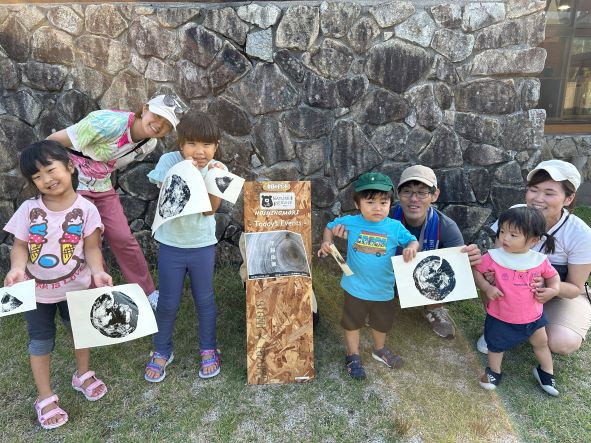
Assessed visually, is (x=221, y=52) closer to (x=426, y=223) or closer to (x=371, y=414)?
(x=426, y=223)

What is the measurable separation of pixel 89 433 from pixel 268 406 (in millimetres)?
885

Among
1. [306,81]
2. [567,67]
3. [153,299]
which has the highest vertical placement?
[567,67]

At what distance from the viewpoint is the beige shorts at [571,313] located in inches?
98.7

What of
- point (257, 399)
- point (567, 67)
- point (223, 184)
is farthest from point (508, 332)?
point (567, 67)

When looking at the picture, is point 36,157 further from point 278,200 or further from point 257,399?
point 257,399

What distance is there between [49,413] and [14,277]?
2.45ft

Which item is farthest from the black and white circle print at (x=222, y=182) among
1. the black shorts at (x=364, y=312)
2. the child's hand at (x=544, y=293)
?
the child's hand at (x=544, y=293)

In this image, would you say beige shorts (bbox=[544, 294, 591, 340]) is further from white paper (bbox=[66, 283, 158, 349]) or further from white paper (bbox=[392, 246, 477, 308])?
white paper (bbox=[66, 283, 158, 349])

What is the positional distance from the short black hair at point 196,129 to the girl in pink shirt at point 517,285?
1.59 metres

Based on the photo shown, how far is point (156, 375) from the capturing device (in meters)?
2.41

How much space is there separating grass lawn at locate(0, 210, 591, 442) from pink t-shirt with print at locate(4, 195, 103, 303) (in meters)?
0.69

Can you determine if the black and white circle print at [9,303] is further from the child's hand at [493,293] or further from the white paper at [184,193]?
the child's hand at [493,293]

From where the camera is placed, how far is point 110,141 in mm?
2391

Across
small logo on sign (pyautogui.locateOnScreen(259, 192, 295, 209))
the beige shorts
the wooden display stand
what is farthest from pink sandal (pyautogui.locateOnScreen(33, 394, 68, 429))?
the beige shorts
